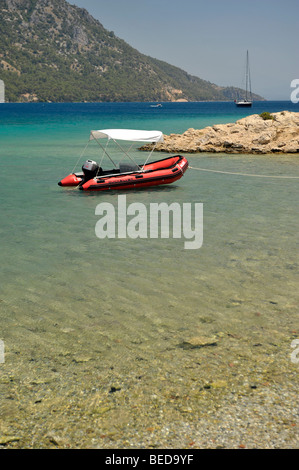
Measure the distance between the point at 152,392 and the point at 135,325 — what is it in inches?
58.9

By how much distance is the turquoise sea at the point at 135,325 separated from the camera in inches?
162

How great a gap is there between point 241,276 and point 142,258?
205 cm

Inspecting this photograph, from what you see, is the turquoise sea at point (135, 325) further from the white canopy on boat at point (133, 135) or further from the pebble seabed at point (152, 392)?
the white canopy on boat at point (133, 135)

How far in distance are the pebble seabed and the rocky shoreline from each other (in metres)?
23.6

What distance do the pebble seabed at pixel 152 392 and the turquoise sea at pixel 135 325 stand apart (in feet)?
0.05

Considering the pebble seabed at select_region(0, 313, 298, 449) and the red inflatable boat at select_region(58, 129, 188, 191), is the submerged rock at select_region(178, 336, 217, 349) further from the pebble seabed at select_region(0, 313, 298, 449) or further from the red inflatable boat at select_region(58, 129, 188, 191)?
the red inflatable boat at select_region(58, 129, 188, 191)

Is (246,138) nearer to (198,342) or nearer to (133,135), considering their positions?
(133,135)

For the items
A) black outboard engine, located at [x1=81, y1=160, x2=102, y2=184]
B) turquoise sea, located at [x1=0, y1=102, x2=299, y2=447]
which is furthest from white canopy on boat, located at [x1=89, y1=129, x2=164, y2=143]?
turquoise sea, located at [x1=0, y1=102, x2=299, y2=447]

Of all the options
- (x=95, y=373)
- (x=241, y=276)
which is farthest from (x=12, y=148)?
(x=95, y=373)

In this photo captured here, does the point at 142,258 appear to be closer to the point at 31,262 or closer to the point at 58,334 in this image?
the point at 31,262

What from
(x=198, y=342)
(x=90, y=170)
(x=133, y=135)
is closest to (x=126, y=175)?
(x=90, y=170)

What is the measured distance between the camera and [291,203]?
13.6m

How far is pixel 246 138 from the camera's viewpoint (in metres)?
28.8

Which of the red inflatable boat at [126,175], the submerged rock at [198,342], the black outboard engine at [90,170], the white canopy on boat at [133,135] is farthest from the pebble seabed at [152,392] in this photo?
the white canopy on boat at [133,135]
